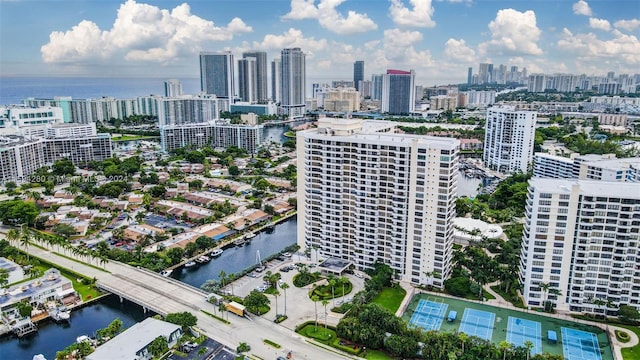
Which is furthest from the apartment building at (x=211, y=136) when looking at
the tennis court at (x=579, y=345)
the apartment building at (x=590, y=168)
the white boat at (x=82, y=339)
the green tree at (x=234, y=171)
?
the tennis court at (x=579, y=345)

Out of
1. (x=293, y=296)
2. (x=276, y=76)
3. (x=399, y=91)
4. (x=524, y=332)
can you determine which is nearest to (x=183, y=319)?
(x=293, y=296)

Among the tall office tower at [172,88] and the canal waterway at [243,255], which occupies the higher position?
the tall office tower at [172,88]

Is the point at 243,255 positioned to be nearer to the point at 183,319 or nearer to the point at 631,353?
the point at 183,319

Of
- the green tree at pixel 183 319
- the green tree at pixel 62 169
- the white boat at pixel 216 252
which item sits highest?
the green tree at pixel 62 169

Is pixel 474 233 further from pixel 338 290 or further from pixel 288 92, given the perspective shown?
pixel 288 92

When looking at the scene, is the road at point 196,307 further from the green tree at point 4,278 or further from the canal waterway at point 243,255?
the green tree at point 4,278

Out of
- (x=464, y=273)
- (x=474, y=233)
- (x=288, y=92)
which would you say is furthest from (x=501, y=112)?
(x=288, y=92)
